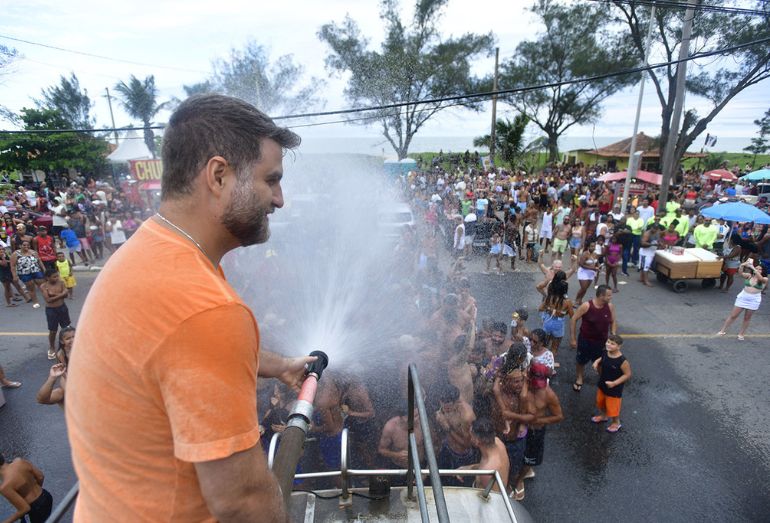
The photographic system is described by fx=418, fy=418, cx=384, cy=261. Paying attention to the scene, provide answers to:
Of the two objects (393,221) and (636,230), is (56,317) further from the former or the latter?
(636,230)

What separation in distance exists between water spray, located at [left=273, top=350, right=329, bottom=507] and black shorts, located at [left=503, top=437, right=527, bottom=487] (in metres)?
3.56

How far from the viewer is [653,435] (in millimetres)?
5695

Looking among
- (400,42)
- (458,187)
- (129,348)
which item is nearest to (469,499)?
(129,348)

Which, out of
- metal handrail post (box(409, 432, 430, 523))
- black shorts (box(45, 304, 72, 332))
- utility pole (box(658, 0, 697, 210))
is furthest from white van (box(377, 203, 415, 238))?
metal handrail post (box(409, 432, 430, 523))

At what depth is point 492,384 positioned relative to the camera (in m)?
5.15

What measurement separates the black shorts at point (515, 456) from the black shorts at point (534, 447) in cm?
5

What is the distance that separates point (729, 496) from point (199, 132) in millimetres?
6361

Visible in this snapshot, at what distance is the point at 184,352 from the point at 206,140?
0.57 metres

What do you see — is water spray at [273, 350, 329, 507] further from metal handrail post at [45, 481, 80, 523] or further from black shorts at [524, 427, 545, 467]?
black shorts at [524, 427, 545, 467]

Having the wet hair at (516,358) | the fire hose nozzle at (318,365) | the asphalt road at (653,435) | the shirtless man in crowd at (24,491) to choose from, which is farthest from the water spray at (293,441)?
the asphalt road at (653,435)

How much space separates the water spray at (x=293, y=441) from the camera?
52.9 inches

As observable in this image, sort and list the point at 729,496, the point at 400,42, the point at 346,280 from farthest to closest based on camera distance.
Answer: the point at 400,42, the point at 346,280, the point at 729,496

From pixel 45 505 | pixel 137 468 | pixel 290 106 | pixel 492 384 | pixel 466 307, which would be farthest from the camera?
pixel 290 106

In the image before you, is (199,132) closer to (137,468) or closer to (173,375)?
(173,375)
